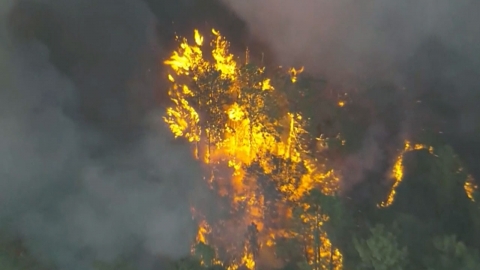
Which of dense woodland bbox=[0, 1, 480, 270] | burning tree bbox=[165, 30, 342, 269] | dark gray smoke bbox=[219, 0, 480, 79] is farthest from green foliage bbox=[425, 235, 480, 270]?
dark gray smoke bbox=[219, 0, 480, 79]

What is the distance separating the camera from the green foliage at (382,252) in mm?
1814

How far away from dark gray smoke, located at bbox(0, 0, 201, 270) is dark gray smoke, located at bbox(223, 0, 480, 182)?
782 mm

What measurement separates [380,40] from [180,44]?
84cm

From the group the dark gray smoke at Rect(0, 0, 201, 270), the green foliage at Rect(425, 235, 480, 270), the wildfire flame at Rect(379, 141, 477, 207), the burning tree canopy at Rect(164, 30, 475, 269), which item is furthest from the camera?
the dark gray smoke at Rect(0, 0, 201, 270)

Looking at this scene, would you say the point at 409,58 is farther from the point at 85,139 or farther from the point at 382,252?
the point at 85,139

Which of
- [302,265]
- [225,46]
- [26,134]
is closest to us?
[302,265]

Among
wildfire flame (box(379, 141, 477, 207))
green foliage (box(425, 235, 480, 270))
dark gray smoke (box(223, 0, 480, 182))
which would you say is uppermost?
dark gray smoke (box(223, 0, 480, 182))

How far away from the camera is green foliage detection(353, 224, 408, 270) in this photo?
71.4 inches

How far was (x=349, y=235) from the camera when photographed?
1.96 meters

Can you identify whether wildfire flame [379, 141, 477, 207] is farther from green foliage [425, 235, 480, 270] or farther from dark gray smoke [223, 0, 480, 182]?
green foliage [425, 235, 480, 270]

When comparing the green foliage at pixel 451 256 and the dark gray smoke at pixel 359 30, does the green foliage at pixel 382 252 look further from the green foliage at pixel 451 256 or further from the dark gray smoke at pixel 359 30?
the dark gray smoke at pixel 359 30

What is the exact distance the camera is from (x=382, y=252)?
1.83 metres

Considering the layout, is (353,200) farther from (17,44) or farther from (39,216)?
(17,44)

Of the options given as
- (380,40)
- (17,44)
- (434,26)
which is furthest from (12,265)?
(434,26)
